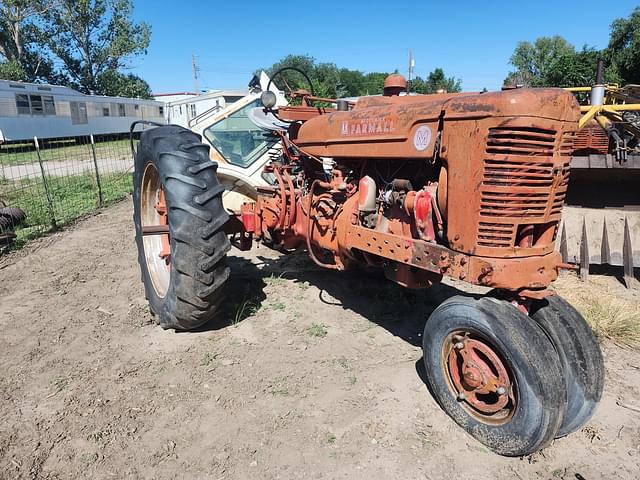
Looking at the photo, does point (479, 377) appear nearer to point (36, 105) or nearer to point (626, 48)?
point (36, 105)

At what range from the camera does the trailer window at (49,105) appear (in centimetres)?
2003

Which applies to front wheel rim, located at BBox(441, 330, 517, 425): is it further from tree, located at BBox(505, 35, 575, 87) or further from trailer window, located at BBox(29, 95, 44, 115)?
tree, located at BBox(505, 35, 575, 87)

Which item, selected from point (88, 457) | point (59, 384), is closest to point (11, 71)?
point (59, 384)

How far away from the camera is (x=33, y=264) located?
203 inches

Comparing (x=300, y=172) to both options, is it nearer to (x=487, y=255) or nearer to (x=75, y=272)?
(x=487, y=255)

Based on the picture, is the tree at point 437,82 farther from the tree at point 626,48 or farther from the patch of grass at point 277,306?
the patch of grass at point 277,306

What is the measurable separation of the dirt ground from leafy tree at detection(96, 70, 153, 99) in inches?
1426

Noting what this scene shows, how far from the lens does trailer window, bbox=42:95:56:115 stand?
2003cm

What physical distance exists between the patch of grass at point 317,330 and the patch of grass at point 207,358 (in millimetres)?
705

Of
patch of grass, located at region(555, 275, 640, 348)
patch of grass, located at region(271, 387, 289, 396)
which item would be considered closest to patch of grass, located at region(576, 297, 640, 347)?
patch of grass, located at region(555, 275, 640, 348)

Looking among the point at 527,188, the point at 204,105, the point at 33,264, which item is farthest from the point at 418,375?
the point at 204,105

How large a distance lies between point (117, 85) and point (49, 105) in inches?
686

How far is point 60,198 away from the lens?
867 centimetres

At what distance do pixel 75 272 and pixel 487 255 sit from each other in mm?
4207
